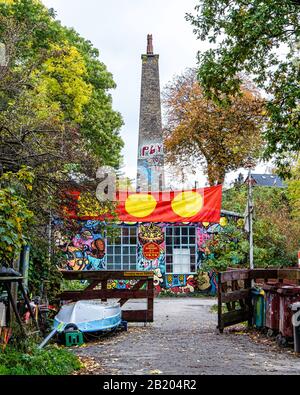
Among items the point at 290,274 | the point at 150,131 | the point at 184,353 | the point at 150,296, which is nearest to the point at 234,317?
the point at 290,274

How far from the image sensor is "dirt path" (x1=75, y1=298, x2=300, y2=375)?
8297mm

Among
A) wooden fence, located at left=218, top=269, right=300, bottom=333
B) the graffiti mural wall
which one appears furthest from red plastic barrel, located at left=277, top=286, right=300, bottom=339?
the graffiti mural wall

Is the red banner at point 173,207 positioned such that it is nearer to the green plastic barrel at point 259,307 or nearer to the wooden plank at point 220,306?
the green plastic barrel at point 259,307

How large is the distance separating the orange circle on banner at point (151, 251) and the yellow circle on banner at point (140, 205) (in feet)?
4.67

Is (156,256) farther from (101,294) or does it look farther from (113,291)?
(101,294)

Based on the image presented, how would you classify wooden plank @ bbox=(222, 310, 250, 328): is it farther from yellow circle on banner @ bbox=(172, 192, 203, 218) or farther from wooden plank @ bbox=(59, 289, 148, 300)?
yellow circle on banner @ bbox=(172, 192, 203, 218)

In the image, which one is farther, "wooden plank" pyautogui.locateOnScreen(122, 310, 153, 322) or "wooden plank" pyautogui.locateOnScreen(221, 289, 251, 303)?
"wooden plank" pyautogui.locateOnScreen(122, 310, 153, 322)

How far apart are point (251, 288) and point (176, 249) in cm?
1194

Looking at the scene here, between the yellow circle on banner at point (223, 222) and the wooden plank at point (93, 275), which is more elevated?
the yellow circle on banner at point (223, 222)

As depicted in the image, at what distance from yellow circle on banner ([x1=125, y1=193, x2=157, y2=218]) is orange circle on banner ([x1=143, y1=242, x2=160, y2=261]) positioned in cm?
142

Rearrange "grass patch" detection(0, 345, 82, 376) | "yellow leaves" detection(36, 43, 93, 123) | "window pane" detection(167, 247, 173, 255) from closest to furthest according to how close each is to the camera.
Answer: "grass patch" detection(0, 345, 82, 376) < "window pane" detection(167, 247, 173, 255) < "yellow leaves" detection(36, 43, 93, 123)

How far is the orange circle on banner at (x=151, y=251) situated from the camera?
83.3 feet

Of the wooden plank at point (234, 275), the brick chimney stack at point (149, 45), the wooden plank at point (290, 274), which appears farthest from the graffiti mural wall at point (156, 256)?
the brick chimney stack at point (149, 45)
